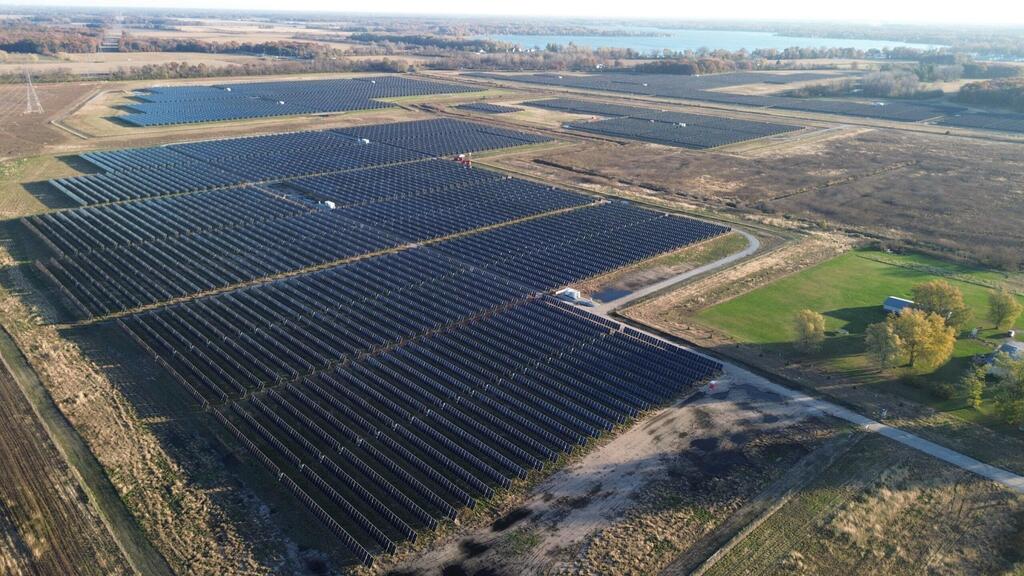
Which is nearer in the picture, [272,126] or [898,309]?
[898,309]

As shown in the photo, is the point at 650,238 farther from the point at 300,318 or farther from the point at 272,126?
the point at 272,126

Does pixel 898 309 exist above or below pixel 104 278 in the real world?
above

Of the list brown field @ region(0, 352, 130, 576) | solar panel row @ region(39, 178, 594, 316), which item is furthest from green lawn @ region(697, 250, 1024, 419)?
brown field @ region(0, 352, 130, 576)

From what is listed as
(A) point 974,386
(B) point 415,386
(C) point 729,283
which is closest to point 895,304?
(C) point 729,283

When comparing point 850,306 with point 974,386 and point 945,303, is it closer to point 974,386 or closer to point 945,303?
point 945,303

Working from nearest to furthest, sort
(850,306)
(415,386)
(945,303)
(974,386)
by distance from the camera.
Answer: (974,386) < (415,386) < (945,303) < (850,306)

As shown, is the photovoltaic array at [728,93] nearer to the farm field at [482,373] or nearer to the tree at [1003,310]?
the farm field at [482,373]

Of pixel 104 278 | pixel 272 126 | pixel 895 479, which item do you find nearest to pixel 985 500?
pixel 895 479
